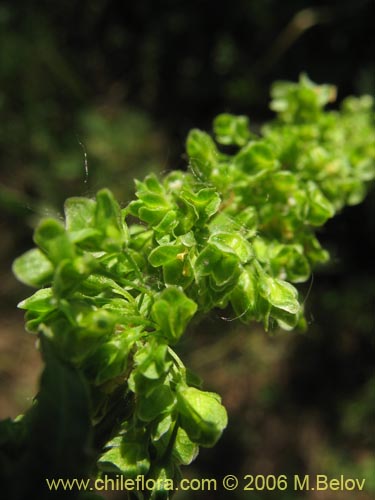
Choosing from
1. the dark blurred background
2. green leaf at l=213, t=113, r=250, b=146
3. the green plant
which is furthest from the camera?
the dark blurred background

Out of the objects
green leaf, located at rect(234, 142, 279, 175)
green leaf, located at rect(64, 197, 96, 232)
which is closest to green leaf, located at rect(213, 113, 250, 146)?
green leaf, located at rect(234, 142, 279, 175)

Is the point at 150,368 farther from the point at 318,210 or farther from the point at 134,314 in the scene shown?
the point at 318,210

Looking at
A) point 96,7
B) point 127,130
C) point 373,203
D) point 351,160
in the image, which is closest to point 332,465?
point 373,203

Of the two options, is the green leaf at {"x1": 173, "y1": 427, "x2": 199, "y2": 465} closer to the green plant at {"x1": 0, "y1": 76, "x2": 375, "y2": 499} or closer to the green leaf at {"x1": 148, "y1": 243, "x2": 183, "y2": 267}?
the green plant at {"x1": 0, "y1": 76, "x2": 375, "y2": 499}

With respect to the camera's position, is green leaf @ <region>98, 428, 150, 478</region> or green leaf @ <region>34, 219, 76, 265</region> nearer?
green leaf @ <region>34, 219, 76, 265</region>

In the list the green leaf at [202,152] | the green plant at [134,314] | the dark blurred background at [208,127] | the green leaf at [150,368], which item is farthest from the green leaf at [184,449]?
the dark blurred background at [208,127]
